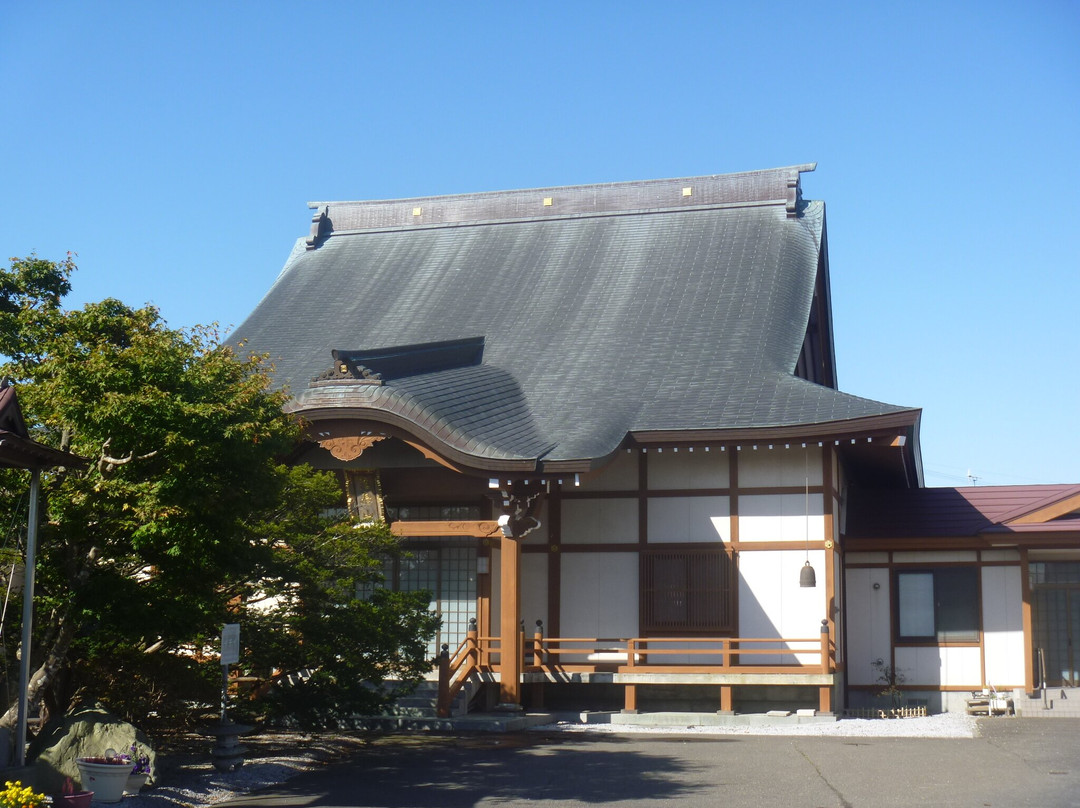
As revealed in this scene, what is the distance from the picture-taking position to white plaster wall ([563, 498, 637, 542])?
20516 millimetres

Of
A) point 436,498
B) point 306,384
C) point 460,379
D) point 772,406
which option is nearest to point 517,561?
point 436,498

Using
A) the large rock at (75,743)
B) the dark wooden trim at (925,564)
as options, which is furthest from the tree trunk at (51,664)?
the dark wooden trim at (925,564)

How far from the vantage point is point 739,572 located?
19938 mm

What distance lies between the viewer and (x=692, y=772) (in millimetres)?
12961

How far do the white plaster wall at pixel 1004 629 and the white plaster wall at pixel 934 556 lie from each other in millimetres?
510

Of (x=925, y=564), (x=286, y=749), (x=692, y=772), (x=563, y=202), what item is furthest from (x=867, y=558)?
(x=563, y=202)

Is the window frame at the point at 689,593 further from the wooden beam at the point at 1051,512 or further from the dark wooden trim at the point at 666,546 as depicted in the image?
the wooden beam at the point at 1051,512

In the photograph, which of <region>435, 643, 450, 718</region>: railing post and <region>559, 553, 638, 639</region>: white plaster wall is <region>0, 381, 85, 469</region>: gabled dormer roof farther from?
<region>559, 553, 638, 639</region>: white plaster wall

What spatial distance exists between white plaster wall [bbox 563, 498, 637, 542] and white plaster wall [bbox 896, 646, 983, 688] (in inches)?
221

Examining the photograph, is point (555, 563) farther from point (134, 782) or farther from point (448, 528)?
point (134, 782)

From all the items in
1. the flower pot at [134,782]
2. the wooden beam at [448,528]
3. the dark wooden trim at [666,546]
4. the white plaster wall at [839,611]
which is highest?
the wooden beam at [448,528]

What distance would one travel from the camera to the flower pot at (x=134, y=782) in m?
11.0

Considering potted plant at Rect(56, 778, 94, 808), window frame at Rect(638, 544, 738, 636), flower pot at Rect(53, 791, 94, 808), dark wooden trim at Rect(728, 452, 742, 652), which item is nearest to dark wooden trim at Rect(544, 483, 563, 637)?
window frame at Rect(638, 544, 738, 636)

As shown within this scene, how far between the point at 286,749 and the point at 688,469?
875 centimetres
